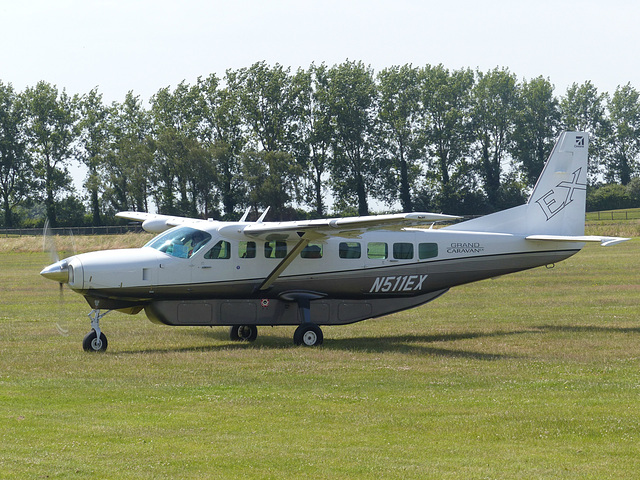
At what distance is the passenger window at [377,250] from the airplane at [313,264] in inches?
0.9

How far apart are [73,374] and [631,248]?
4483 centimetres

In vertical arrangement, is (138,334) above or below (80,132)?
below

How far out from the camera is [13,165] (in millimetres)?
94562

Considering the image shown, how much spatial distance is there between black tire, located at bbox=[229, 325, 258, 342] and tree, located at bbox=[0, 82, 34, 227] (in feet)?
263

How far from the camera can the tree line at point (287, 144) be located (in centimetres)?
8381

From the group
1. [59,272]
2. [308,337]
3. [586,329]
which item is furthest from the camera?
[586,329]

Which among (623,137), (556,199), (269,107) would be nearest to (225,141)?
(269,107)

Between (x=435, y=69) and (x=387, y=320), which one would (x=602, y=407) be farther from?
(x=435, y=69)

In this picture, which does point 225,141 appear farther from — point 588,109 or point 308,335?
point 308,335

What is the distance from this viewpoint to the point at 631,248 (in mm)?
51938

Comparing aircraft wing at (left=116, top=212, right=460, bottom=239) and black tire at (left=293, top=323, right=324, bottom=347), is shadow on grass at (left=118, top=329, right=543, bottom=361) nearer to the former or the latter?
black tire at (left=293, top=323, right=324, bottom=347)

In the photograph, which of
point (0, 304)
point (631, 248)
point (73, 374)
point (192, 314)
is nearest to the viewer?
point (73, 374)

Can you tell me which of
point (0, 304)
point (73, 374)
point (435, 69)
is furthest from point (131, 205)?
point (73, 374)

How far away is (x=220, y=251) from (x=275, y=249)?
123cm
